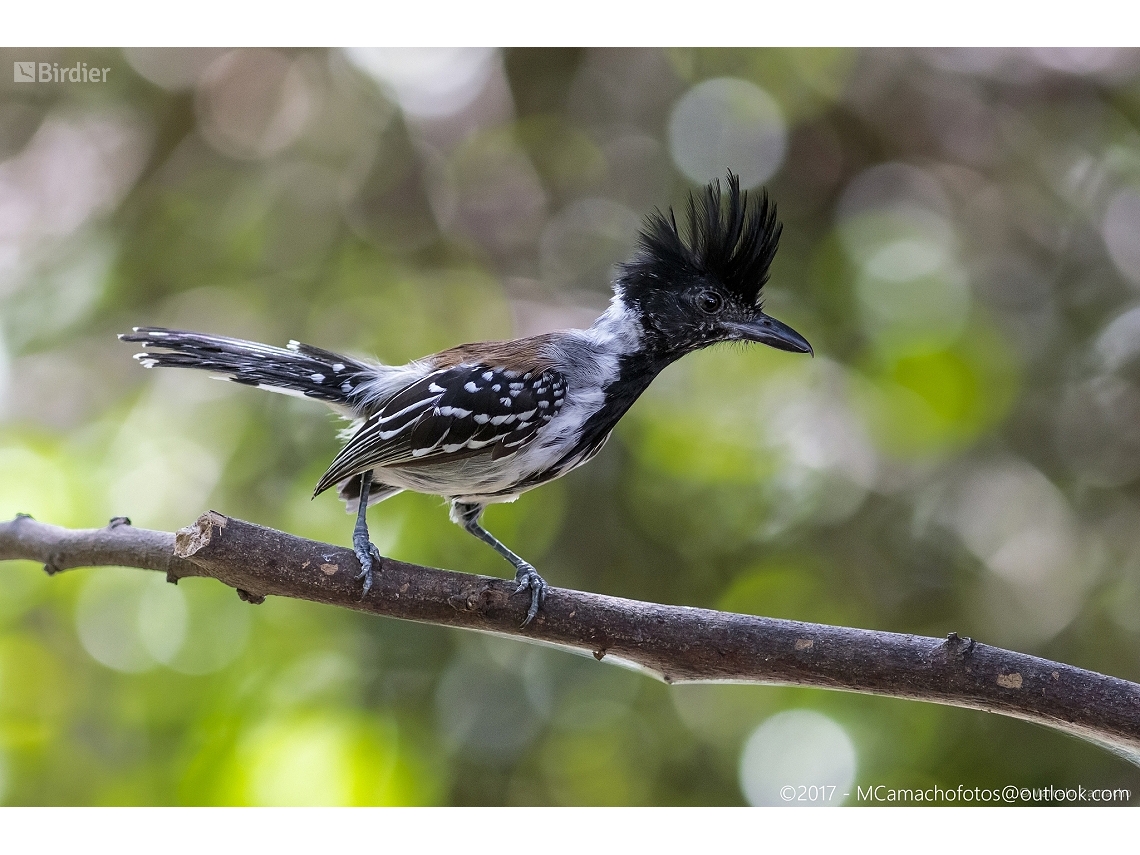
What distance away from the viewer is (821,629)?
1786 millimetres

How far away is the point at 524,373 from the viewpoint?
212 cm

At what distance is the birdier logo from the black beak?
6.85ft

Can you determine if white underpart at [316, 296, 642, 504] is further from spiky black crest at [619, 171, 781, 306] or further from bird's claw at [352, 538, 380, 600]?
bird's claw at [352, 538, 380, 600]

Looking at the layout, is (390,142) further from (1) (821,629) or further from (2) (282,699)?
(1) (821,629)

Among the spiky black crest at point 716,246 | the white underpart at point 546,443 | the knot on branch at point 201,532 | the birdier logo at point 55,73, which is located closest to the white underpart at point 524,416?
the white underpart at point 546,443

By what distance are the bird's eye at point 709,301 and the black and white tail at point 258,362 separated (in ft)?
2.76

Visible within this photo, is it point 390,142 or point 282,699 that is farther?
point 390,142

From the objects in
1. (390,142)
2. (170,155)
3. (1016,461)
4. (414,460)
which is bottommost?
(414,460)

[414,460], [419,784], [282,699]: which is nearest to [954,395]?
[414,460]

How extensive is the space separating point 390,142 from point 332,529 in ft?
4.55

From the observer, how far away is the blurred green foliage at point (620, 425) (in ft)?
8.92

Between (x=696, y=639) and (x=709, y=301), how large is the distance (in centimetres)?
85

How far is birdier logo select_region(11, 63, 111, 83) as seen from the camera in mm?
2671

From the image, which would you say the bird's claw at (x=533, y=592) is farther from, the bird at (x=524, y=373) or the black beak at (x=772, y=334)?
the black beak at (x=772, y=334)
